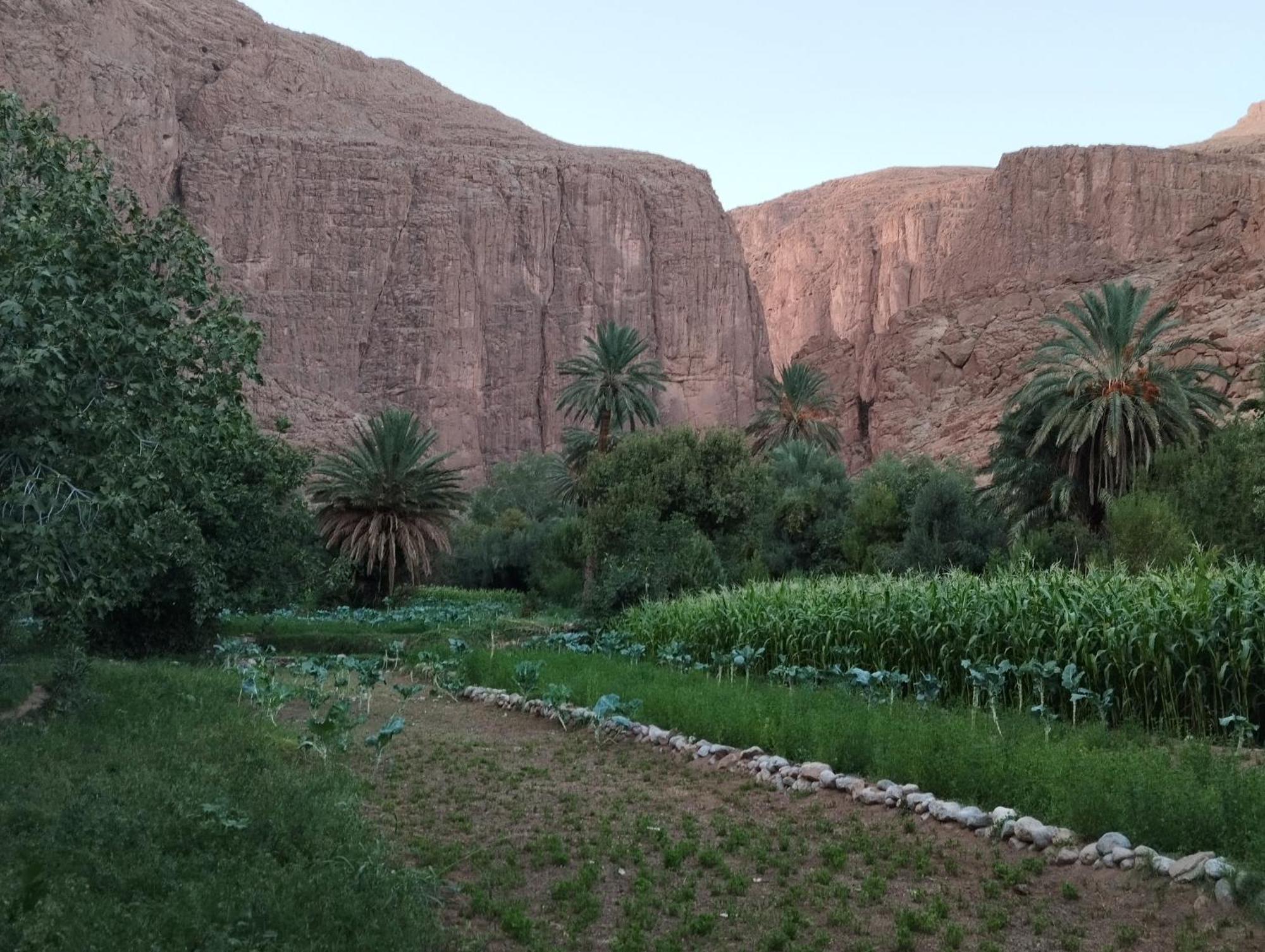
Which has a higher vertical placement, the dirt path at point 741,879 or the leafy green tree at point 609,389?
the leafy green tree at point 609,389

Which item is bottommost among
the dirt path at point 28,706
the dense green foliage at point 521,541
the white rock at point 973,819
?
the dense green foliage at point 521,541

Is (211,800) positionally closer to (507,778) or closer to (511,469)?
(507,778)

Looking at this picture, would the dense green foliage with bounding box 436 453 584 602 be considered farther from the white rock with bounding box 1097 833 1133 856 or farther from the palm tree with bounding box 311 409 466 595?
the white rock with bounding box 1097 833 1133 856

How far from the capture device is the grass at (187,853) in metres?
5.46

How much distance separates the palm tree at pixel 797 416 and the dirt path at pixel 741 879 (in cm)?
5165

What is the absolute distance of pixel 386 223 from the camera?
267ft

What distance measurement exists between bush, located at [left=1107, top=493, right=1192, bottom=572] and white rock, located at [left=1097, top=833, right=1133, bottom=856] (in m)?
15.3

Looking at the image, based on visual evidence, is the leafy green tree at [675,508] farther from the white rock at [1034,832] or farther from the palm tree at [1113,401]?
the white rock at [1034,832]

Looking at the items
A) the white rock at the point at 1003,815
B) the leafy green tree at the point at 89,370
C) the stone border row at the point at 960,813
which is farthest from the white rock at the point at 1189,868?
the leafy green tree at the point at 89,370

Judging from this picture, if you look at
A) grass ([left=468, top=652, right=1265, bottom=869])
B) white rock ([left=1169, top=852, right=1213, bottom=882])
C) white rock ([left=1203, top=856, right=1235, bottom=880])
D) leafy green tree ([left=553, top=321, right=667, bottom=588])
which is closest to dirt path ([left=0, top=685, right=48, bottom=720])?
grass ([left=468, top=652, right=1265, bottom=869])

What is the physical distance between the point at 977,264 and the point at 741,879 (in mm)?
94287

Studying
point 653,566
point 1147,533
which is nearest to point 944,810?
point 1147,533

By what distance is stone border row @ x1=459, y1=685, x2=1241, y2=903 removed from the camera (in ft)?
21.6

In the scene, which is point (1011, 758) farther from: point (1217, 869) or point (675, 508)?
point (675, 508)
